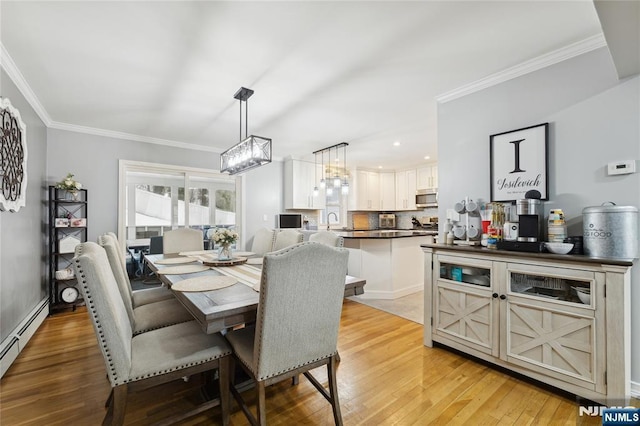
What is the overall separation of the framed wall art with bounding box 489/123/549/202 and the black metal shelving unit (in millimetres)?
4707

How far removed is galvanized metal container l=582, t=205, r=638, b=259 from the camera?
5.67ft

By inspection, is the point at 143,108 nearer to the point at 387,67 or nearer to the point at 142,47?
the point at 142,47

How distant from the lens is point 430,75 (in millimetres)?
2434

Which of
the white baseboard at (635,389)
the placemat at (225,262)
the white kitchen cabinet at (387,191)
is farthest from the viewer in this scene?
the white kitchen cabinet at (387,191)

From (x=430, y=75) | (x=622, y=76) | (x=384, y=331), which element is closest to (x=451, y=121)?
(x=430, y=75)

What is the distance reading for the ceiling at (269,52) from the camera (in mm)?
1678

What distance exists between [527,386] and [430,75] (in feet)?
8.25

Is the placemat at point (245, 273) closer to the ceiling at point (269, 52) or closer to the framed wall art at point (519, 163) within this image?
the ceiling at point (269, 52)

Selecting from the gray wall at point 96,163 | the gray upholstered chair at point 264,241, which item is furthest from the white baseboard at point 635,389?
the gray wall at point 96,163

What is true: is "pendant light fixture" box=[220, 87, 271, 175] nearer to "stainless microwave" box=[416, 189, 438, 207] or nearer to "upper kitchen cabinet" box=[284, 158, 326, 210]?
"upper kitchen cabinet" box=[284, 158, 326, 210]

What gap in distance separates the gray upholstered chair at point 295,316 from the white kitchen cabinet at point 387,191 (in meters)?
5.61

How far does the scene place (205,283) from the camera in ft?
5.94

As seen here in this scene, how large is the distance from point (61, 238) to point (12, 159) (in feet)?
5.42

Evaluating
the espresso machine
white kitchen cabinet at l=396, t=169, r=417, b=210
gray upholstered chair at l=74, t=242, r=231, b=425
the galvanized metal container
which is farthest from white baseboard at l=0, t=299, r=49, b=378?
white kitchen cabinet at l=396, t=169, r=417, b=210
